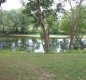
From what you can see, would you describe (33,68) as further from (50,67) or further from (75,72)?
(75,72)

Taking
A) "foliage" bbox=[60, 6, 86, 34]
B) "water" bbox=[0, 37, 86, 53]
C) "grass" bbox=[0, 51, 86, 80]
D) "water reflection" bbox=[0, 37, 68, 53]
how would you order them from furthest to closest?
"foliage" bbox=[60, 6, 86, 34] < "water reflection" bbox=[0, 37, 68, 53] < "water" bbox=[0, 37, 86, 53] < "grass" bbox=[0, 51, 86, 80]

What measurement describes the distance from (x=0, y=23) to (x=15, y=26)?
15.0 ft

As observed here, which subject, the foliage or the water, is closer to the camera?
the water

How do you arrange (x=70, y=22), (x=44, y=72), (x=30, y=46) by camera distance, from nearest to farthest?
(x=44, y=72), (x=30, y=46), (x=70, y=22)

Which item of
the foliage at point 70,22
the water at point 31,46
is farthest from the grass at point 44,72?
the foliage at point 70,22

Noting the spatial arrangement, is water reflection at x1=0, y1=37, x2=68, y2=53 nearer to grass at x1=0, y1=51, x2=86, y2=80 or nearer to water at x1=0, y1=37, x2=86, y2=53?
water at x1=0, y1=37, x2=86, y2=53

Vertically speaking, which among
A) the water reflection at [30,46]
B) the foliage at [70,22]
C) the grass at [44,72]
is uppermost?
the grass at [44,72]

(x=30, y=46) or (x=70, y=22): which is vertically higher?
(x=70, y=22)

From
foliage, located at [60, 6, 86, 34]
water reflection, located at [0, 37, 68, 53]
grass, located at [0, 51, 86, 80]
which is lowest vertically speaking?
water reflection, located at [0, 37, 68, 53]

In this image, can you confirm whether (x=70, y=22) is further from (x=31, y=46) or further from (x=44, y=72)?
(x=44, y=72)

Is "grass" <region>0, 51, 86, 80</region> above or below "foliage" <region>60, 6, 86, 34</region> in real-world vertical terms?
above

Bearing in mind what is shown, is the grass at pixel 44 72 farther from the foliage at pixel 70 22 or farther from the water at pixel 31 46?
the foliage at pixel 70 22

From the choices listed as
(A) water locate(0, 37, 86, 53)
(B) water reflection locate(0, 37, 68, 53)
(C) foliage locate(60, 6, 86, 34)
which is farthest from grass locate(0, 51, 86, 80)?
(C) foliage locate(60, 6, 86, 34)

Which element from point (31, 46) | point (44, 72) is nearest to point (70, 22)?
point (31, 46)
